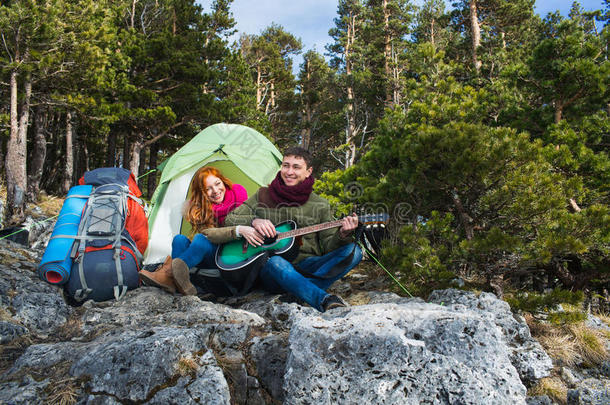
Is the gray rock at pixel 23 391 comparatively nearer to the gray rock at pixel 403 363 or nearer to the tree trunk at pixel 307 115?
the gray rock at pixel 403 363

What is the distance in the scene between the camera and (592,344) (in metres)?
2.60

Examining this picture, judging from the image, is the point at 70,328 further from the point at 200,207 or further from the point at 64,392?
the point at 200,207

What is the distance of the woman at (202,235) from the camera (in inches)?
122

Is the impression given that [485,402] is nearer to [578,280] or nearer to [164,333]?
[164,333]

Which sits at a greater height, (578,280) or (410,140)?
(410,140)

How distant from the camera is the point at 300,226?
3223 mm

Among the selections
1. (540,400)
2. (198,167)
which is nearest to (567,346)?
(540,400)

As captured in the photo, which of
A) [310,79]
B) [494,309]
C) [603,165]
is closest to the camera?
[494,309]

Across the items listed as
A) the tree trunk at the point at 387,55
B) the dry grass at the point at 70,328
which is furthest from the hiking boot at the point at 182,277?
the tree trunk at the point at 387,55

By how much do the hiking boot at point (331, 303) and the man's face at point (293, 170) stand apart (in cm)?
109

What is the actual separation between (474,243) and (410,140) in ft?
3.70

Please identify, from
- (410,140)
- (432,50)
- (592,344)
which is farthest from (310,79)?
(592,344)

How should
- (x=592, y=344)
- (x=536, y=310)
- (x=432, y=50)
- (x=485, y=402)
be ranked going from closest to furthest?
(x=485, y=402)
(x=592, y=344)
(x=536, y=310)
(x=432, y=50)

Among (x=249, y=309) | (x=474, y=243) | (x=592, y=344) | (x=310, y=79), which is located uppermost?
(x=310, y=79)
